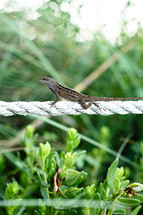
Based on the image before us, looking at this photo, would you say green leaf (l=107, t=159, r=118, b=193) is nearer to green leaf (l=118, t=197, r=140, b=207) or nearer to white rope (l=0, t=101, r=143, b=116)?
green leaf (l=118, t=197, r=140, b=207)

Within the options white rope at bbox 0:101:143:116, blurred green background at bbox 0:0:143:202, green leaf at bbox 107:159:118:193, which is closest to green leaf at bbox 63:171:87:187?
green leaf at bbox 107:159:118:193

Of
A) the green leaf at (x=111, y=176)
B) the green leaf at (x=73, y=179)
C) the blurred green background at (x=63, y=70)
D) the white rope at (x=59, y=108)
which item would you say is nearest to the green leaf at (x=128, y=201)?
the green leaf at (x=111, y=176)

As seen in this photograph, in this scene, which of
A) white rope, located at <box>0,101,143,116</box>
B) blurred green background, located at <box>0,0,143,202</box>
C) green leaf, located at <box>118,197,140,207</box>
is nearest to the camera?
green leaf, located at <box>118,197,140,207</box>

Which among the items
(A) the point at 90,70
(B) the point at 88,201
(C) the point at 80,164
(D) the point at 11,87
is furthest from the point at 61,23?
(B) the point at 88,201

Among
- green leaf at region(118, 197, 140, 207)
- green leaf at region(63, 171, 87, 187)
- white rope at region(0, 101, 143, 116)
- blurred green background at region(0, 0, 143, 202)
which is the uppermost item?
blurred green background at region(0, 0, 143, 202)

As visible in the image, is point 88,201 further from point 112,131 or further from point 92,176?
point 112,131

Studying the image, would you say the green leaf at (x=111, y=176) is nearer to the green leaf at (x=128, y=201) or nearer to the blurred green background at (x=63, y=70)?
the green leaf at (x=128, y=201)

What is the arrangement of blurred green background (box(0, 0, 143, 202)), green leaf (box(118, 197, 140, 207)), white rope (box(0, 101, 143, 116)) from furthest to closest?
blurred green background (box(0, 0, 143, 202)) < white rope (box(0, 101, 143, 116)) < green leaf (box(118, 197, 140, 207))

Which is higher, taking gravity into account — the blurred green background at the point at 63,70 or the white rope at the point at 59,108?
the blurred green background at the point at 63,70
